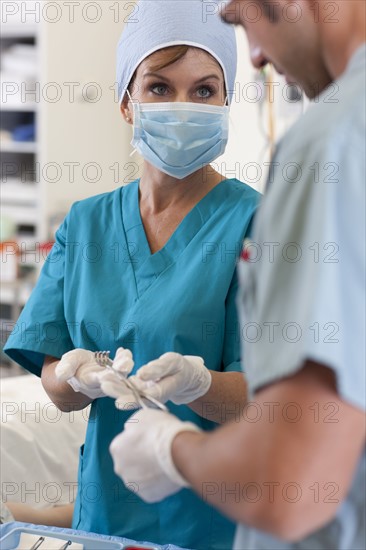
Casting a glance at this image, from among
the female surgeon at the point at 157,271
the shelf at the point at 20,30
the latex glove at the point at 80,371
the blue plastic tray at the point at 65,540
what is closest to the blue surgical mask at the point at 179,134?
the female surgeon at the point at 157,271

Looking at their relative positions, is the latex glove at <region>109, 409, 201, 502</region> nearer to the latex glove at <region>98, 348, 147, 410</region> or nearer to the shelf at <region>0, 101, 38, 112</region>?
the latex glove at <region>98, 348, 147, 410</region>

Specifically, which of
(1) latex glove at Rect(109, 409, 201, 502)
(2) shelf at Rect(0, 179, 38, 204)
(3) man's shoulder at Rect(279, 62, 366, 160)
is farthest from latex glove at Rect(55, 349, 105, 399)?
(2) shelf at Rect(0, 179, 38, 204)

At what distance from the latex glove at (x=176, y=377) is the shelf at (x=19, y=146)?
3.52m

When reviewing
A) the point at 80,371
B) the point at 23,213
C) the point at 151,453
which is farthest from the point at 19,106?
the point at 151,453

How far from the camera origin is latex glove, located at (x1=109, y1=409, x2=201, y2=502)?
0.81 m

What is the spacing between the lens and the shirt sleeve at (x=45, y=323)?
1507 millimetres

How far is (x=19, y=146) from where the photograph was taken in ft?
14.9

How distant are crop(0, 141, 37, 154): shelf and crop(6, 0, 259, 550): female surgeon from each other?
119 inches

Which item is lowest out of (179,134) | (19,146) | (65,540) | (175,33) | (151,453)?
(65,540)

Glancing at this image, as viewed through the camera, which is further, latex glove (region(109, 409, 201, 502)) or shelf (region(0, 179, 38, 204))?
shelf (region(0, 179, 38, 204))

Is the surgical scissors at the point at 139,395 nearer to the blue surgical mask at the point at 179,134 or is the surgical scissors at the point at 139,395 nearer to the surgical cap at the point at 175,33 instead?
the blue surgical mask at the point at 179,134

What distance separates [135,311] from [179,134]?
15.3 inches

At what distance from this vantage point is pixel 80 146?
14.5ft

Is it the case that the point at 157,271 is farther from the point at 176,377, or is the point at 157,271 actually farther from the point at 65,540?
the point at 65,540
